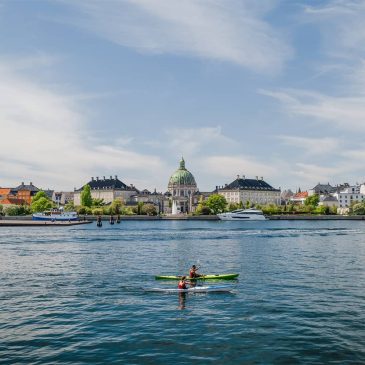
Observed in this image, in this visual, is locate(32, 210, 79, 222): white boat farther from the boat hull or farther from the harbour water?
the harbour water

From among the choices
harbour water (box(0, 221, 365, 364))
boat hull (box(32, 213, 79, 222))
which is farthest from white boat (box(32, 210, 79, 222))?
harbour water (box(0, 221, 365, 364))

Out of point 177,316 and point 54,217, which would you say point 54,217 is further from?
point 177,316

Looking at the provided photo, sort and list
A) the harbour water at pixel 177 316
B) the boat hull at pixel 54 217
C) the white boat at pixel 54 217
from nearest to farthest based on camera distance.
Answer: the harbour water at pixel 177 316
the boat hull at pixel 54 217
the white boat at pixel 54 217

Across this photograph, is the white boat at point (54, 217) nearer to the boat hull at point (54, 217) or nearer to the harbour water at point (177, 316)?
the boat hull at point (54, 217)

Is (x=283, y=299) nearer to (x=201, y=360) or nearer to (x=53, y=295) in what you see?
(x=201, y=360)

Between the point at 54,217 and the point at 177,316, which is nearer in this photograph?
the point at 177,316

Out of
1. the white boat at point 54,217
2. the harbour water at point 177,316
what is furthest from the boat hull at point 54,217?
the harbour water at point 177,316

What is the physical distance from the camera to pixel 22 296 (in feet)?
128

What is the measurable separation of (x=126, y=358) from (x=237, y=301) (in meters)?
14.4

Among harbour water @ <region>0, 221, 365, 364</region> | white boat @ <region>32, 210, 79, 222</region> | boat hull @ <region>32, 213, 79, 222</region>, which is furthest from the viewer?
white boat @ <region>32, 210, 79, 222</region>

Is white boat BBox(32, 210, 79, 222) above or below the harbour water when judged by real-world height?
above

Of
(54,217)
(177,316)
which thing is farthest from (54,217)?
(177,316)

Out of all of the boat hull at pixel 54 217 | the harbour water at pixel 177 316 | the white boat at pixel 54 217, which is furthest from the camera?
the white boat at pixel 54 217

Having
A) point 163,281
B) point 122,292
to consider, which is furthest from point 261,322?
point 163,281
